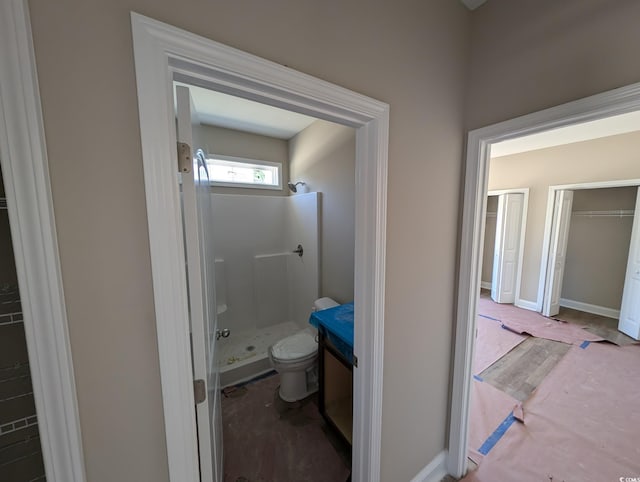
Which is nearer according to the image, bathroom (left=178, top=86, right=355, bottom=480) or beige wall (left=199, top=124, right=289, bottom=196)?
bathroom (left=178, top=86, right=355, bottom=480)

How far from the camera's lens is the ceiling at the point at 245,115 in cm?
210

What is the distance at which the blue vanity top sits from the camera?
1.40 metres

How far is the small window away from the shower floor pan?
1884mm

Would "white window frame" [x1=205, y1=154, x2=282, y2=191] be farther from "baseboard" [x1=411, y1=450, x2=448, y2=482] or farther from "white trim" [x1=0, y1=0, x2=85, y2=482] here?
"baseboard" [x1=411, y1=450, x2=448, y2=482]

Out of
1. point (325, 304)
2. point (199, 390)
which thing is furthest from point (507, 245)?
point (199, 390)

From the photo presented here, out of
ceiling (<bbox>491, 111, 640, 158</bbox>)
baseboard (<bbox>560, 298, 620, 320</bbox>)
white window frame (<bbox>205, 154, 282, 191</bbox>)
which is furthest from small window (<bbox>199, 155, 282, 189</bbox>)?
baseboard (<bbox>560, 298, 620, 320</bbox>)

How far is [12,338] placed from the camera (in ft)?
1.95

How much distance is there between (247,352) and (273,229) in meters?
1.52

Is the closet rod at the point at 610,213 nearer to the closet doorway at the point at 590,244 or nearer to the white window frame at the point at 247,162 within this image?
the closet doorway at the point at 590,244

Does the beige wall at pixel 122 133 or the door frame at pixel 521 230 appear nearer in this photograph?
the beige wall at pixel 122 133

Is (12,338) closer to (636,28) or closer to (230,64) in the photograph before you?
(230,64)

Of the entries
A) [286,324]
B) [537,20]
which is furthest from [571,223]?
[286,324]

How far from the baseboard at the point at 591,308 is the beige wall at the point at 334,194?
4.73m

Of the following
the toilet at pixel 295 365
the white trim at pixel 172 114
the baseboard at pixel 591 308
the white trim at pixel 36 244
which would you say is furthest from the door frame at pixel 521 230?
the white trim at pixel 36 244
